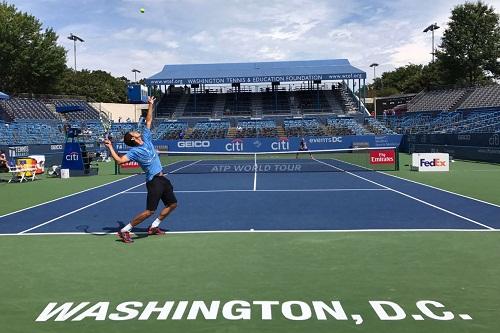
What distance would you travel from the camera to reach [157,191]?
8.97 meters

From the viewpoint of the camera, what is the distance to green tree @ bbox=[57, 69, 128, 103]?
8869cm

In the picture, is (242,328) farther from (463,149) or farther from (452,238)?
(463,149)

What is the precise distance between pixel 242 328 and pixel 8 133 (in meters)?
40.8

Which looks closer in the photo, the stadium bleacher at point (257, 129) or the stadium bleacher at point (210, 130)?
the stadium bleacher at point (257, 129)

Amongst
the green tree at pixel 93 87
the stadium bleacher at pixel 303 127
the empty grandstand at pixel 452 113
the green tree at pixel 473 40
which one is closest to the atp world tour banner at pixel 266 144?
the stadium bleacher at pixel 303 127

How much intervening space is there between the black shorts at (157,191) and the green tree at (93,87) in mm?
78949

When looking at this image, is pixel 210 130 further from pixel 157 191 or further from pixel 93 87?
pixel 93 87

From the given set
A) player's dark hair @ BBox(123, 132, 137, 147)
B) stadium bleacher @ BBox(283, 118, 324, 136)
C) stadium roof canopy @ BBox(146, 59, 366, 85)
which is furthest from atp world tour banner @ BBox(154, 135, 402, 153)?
player's dark hair @ BBox(123, 132, 137, 147)

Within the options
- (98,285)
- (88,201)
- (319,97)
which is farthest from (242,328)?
(319,97)

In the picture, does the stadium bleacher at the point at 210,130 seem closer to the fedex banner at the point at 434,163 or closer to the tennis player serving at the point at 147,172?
the fedex banner at the point at 434,163

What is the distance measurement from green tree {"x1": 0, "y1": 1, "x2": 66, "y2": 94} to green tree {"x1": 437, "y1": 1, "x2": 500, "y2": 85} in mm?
51526

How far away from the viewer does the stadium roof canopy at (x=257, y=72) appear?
56.3 m

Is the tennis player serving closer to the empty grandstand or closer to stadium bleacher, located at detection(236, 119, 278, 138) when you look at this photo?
the empty grandstand

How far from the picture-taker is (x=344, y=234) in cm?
941
